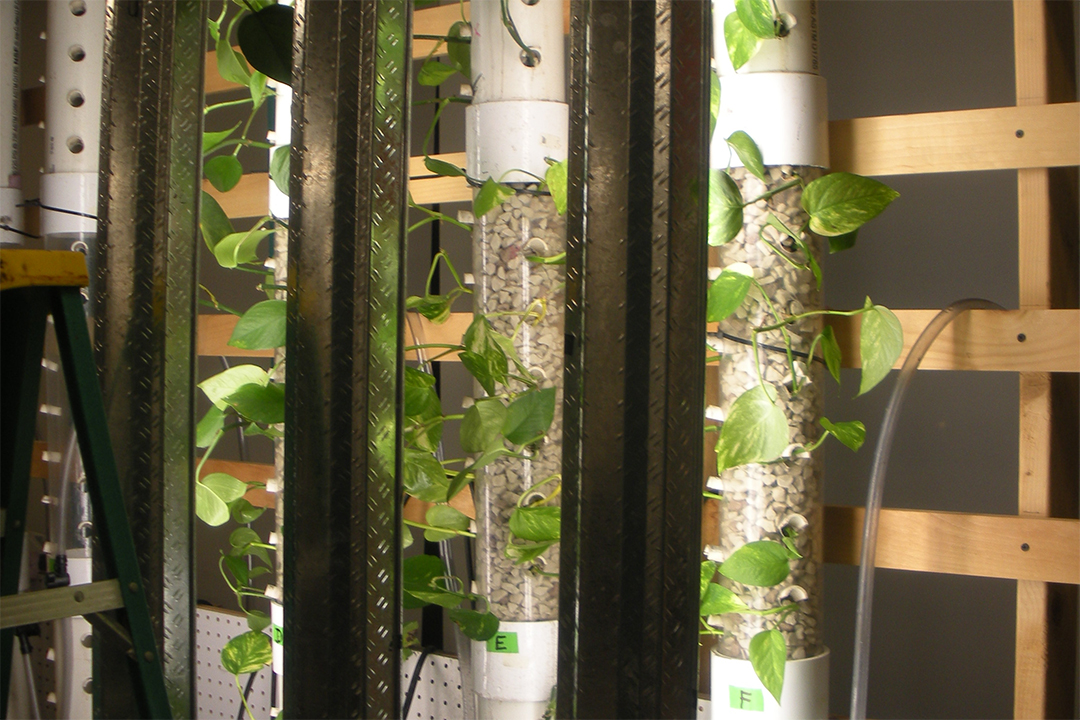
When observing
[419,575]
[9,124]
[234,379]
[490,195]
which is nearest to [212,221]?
[234,379]

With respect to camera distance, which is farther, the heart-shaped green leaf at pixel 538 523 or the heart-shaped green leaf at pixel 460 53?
the heart-shaped green leaf at pixel 460 53

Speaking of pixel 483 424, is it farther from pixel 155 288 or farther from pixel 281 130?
pixel 281 130

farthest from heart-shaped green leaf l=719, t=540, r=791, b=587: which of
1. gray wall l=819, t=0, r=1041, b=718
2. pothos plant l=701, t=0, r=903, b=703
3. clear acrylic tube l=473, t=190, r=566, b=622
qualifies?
gray wall l=819, t=0, r=1041, b=718

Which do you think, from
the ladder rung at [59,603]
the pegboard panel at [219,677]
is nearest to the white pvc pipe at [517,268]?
the ladder rung at [59,603]

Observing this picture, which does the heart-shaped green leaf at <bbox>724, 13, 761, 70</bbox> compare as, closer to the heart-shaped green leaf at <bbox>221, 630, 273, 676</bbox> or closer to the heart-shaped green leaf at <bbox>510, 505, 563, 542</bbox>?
the heart-shaped green leaf at <bbox>510, 505, 563, 542</bbox>

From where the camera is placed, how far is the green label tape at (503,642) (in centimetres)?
93

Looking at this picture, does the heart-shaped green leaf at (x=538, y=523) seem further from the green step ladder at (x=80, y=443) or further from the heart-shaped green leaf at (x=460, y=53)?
the heart-shaped green leaf at (x=460, y=53)

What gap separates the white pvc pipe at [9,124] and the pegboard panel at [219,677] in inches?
32.6

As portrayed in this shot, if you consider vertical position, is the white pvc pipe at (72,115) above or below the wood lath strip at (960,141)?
above

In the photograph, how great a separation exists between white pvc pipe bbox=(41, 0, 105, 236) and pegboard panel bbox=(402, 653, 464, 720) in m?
0.93

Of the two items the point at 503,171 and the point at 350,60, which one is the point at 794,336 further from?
the point at 350,60

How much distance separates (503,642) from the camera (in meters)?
0.93

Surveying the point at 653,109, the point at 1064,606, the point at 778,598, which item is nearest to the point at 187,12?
the point at 653,109

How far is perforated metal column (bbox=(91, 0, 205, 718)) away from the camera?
2.68 feet
